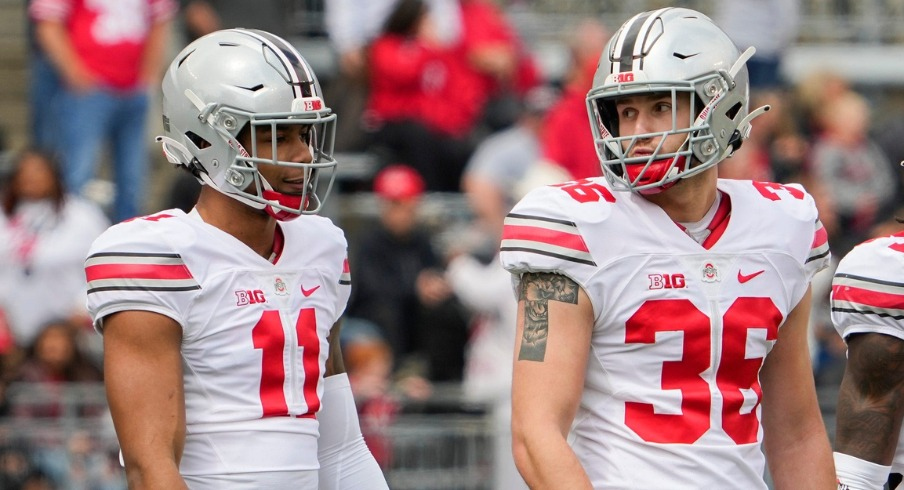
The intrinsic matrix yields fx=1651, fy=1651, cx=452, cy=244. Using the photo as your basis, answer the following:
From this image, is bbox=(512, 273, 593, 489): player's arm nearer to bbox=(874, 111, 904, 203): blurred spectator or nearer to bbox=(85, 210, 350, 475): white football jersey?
bbox=(85, 210, 350, 475): white football jersey

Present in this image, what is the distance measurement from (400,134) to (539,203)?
6.40 metres

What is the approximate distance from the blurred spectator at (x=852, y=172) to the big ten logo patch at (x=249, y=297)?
6906 millimetres

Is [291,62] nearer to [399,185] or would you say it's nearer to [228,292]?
[228,292]

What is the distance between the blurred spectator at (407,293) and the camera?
909cm

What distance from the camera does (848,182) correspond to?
10.6m

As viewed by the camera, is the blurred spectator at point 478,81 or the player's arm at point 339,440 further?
the blurred spectator at point 478,81

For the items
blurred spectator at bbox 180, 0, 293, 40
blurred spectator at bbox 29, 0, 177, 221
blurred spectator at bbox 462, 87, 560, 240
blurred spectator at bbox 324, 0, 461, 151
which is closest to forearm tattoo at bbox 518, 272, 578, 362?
blurred spectator at bbox 462, 87, 560, 240

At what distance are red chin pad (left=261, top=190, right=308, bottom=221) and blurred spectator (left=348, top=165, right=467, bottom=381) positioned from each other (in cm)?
475

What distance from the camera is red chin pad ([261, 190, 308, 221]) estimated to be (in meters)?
4.10

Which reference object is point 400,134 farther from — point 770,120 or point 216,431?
point 216,431

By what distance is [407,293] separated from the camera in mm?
9242

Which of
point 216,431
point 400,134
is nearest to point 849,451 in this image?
point 216,431

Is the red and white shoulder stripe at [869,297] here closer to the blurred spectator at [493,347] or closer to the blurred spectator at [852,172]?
the blurred spectator at [493,347]

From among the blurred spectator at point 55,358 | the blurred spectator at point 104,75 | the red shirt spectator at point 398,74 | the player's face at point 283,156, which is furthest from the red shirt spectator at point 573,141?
the player's face at point 283,156
